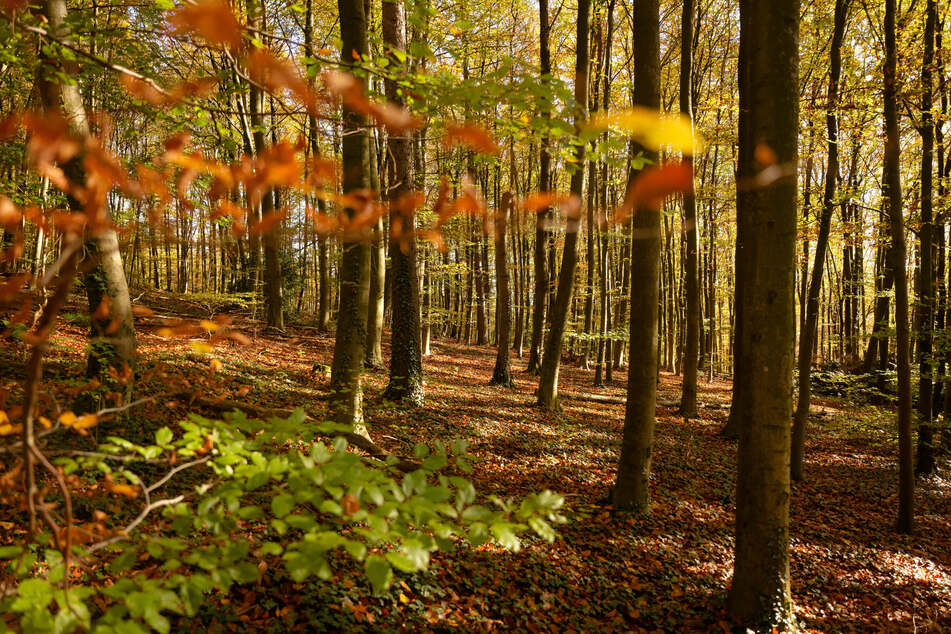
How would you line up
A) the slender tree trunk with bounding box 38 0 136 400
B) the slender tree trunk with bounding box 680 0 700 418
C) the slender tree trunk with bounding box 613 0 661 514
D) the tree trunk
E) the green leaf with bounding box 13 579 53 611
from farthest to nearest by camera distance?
the slender tree trunk with bounding box 680 0 700 418
the slender tree trunk with bounding box 613 0 661 514
the slender tree trunk with bounding box 38 0 136 400
the tree trunk
the green leaf with bounding box 13 579 53 611

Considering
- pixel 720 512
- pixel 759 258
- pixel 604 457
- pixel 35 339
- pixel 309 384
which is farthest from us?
pixel 309 384

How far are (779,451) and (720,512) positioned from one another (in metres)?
3.82

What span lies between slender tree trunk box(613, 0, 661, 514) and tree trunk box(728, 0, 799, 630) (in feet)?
5.10

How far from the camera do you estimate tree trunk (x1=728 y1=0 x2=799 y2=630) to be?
3.82 m

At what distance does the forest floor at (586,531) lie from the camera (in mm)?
3909

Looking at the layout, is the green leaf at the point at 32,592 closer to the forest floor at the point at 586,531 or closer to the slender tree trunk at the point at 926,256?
the forest floor at the point at 586,531

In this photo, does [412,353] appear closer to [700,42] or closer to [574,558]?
[574,558]

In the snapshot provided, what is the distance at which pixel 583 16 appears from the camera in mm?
9945

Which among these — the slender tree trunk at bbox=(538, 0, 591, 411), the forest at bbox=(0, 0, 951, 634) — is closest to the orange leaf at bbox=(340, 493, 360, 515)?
the forest at bbox=(0, 0, 951, 634)

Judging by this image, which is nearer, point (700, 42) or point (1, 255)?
point (1, 255)

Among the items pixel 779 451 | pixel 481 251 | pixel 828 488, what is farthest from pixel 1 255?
pixel 481 251

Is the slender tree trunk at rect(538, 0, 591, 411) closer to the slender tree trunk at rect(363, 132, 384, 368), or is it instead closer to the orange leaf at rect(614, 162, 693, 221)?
the slender tree trunk at rect(363, 132, 384, 368)

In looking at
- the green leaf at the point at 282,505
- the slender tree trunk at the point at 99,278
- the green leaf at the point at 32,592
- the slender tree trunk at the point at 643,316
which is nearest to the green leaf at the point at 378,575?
the green leaf at the point at 282,505

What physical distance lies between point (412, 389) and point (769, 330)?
6.84 metres
